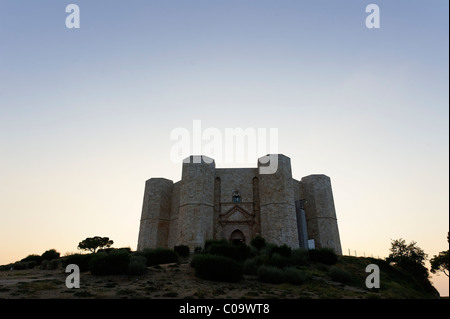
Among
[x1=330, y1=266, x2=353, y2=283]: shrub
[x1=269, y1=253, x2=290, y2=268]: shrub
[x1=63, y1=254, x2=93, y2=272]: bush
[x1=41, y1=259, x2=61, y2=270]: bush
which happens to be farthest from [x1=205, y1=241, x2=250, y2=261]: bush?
[x1=41, y1=259, x2=61, y2=270]: bush

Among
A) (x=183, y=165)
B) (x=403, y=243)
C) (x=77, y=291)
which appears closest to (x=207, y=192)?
(x=183, y=165)

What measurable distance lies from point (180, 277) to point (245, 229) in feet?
54.2

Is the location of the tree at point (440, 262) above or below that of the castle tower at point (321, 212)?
below

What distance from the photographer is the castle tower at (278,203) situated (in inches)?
1072

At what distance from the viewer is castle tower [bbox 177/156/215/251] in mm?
27547

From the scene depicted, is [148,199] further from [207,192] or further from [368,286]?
[368,286]

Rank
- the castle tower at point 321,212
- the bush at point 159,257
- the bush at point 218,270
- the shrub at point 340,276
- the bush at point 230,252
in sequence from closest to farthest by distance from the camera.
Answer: the bush at point 218,270 < the shrub at point 340,276 < the bush at point 230,252 < the bush at point 159,257 < the castle tower at point 321,212

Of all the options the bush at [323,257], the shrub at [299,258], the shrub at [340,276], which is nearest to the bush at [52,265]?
the shrub at [299,258]

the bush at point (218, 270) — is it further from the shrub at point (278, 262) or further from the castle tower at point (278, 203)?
the castle tower at point (278, 203)

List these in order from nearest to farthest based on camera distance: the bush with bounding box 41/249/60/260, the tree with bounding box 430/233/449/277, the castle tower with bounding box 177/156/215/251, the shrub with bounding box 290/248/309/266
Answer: the shrub with bounding box 290/248/309/266, the bush with bounding box 41/249/60/260, the castle tower with bounding box 177/156/215/251, the tree with bounding box 430/233/449/277

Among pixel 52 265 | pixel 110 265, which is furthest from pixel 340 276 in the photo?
pixel 52 265

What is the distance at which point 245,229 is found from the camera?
29438 mm

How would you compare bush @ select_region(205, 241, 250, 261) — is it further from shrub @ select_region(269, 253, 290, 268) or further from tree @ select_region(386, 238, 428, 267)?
tree @ select_region(386, 238, 428, 267)

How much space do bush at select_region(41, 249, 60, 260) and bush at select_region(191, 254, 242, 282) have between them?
21.0 meters
